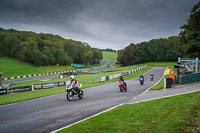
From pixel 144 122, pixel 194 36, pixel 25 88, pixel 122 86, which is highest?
pixel 194 36

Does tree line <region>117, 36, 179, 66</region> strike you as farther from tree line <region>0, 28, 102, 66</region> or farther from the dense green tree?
the dense green tree

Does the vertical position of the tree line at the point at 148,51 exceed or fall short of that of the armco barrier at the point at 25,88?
it exceeds it

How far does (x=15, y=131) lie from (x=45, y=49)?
86.9 metres

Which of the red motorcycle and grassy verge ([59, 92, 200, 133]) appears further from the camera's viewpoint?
the red motorcycle

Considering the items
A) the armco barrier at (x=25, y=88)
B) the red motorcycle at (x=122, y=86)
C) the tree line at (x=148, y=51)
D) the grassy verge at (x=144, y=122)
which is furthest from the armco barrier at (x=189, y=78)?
the tree line at (x=148, y=51)

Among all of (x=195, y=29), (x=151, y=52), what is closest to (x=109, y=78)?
(x=195, y=29)

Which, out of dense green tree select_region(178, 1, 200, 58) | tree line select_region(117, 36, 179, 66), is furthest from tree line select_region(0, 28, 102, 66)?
dense green tree select_region(178, 1, 200, 58)

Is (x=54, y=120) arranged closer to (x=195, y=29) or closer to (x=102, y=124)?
(x=102, y=124)

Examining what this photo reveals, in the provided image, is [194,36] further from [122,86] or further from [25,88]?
[25,88]

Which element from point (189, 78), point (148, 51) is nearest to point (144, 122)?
point (189, 78)

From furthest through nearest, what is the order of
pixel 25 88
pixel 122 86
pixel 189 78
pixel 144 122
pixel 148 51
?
pixel 148 51 → pixel 25 88 → pixel 189 78 → pixel 122 86 → pixel 144 122

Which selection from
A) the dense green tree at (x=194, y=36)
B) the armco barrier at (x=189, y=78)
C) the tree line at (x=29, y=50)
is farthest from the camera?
the tree line at (x=29, y=50)

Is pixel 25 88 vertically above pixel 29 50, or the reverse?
pixel 29 50

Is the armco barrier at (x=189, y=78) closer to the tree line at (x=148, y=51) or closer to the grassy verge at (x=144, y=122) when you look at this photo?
the grassy verge at (x=144, y=122)
